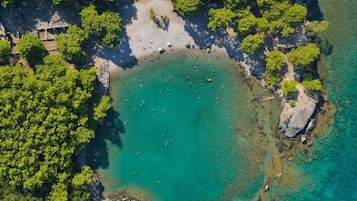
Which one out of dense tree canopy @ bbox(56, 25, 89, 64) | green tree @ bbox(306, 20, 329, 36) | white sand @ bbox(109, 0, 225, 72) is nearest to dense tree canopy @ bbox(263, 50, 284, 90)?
green tree @ bbox(306, 20, 329, 36)

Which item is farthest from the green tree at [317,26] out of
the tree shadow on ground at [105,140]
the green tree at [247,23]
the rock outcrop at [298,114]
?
the tree shadow on ground at [105,140]

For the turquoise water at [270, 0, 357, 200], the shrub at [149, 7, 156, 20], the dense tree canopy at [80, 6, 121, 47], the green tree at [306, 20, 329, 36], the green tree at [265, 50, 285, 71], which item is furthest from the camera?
the turquoise water at [270, 0, 357, 200]

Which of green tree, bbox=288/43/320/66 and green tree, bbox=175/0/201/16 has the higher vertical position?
green tree, bbox=175/0/201/16

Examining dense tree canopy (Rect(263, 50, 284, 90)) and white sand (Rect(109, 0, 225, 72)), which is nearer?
dense tree canopy (Rect(263, 50, 284, 90))

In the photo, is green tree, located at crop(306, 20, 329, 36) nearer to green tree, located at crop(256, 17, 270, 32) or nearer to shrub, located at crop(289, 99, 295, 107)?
green tree, located at crop(256, 17, 270, 32)

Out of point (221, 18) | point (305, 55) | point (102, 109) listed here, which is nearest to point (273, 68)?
point (305, 55)

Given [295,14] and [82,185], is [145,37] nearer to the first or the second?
[295,14]

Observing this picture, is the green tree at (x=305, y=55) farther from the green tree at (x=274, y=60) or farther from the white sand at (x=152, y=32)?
the white sand at (x=152, y=32)
